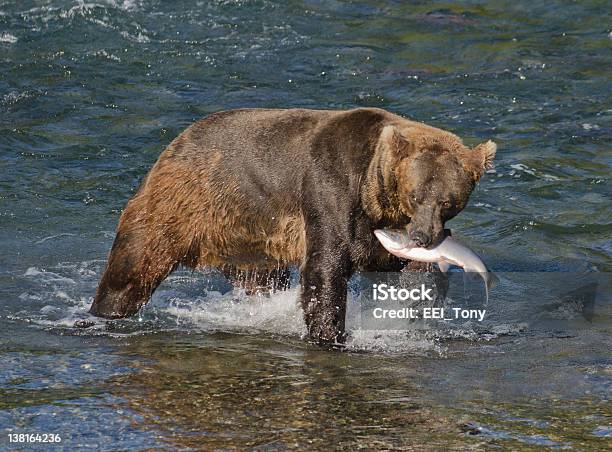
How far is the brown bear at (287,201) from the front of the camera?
6.23 meters

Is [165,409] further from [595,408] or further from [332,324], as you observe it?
[595,408]

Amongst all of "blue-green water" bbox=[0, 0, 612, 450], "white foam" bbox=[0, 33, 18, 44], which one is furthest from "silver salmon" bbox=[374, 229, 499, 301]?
"white foam" bbox=[0, 33, 18, 44]

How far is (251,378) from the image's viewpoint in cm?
589

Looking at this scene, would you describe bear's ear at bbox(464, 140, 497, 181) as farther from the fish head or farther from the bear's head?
the fish head

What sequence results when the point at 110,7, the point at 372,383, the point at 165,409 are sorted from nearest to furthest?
the point at 165,409 → the point at 372,383 → the point at 110,7

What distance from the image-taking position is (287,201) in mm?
6766

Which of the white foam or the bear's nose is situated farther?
the white foam

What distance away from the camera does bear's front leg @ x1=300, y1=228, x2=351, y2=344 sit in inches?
257

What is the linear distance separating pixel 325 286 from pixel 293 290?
1.15 m

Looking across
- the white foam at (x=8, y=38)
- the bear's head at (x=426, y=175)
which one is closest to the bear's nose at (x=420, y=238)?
the bear's head at (x=426, y=175)

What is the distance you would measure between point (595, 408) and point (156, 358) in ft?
7.53

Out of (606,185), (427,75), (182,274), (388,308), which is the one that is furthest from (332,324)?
(427,75)

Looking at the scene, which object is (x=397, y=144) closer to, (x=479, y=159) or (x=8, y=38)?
(x=479, y=159)

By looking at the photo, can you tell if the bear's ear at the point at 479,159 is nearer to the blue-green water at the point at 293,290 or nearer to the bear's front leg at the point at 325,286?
the bear's front leg at the point at 325,286
